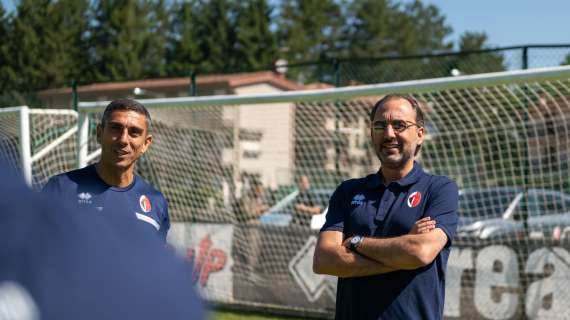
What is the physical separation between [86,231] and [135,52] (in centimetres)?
4660

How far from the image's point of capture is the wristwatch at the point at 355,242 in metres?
3.62

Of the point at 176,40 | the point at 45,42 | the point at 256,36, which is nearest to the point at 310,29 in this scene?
the point at 256,36

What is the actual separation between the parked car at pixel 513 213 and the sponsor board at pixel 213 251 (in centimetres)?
305

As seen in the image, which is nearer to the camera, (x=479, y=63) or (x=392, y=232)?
(x=392, y=232)

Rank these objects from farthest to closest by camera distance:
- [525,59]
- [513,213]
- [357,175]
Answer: [357,175], [525,59], [513,213]

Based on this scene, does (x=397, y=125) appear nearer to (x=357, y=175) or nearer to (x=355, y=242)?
(x=355, y=242)

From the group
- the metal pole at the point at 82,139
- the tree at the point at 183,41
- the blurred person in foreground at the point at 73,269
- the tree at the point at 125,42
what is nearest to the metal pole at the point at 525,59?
the metal pole at the point at 82,139

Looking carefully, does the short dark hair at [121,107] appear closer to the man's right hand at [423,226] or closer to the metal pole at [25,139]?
the man's right hand at [423,226]

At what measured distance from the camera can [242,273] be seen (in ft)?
34.9

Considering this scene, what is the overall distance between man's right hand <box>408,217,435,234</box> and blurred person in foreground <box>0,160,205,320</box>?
107 inches

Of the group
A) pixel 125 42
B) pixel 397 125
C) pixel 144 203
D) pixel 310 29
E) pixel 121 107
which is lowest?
pixel 144 203

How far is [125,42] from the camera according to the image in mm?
46156

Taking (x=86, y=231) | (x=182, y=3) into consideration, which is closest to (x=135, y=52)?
(x=182, y=3)

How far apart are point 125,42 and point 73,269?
1831 inches
